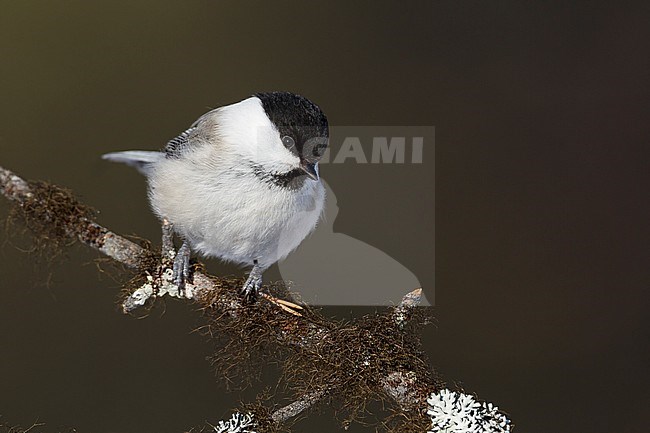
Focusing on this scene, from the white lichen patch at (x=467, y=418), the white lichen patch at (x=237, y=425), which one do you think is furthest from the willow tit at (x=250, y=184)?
the white lichen patch at (x=467, y=418)

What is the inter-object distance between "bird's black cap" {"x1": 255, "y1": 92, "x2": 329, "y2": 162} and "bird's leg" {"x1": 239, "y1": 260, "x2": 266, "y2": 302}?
0.53 ft

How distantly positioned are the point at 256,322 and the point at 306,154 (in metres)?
0.22

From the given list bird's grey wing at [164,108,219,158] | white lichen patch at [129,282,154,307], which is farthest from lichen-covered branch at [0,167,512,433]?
bird's grey wing at [164,108,219,158]

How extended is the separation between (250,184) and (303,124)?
0.35ft

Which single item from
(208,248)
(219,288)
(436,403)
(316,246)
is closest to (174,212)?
(208,248)

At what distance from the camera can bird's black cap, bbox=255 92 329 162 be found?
0.89m

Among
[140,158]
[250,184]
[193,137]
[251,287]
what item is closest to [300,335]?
[251,287]

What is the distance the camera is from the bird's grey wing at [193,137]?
1021 mm

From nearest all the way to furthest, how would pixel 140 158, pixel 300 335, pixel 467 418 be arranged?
pixel 467 418 < pixel 300 335 < pixel 140 158

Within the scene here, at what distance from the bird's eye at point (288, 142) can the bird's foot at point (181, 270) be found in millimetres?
191

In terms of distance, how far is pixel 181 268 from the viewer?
2.94 ft

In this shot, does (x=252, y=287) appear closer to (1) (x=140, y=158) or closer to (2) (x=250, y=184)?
(2) (x=250, y=184)

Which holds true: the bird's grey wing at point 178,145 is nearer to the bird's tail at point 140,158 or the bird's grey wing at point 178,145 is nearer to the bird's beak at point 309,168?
the bird's tail at point 140,158

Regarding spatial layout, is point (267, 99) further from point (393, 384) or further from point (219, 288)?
point (393, 384)
